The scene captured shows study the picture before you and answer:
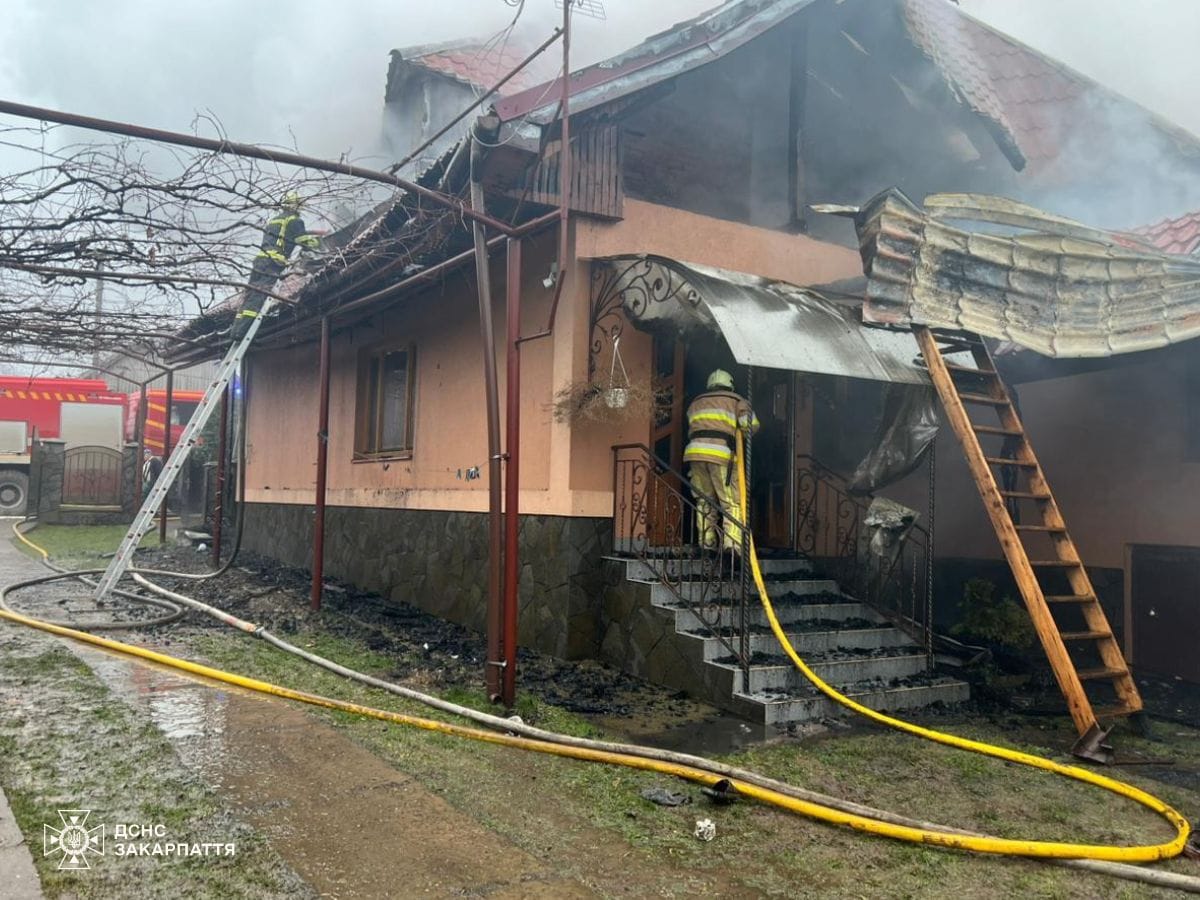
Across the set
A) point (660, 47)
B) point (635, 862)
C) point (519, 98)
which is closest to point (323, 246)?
point (519, 98)

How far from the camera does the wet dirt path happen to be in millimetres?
3166

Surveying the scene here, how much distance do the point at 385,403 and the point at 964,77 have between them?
775 centimetres

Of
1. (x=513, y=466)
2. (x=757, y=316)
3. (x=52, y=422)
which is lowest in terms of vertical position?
(x=513, y=466)

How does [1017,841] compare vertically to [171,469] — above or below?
below

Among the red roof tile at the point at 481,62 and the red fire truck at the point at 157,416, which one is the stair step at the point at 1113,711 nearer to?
the red roof tile at the point at 481,62

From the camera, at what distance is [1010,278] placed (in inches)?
249

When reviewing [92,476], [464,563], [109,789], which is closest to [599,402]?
[464,563]

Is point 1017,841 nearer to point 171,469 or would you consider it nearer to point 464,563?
point 464,563

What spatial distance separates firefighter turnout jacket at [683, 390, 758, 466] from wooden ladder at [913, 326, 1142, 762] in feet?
5.08

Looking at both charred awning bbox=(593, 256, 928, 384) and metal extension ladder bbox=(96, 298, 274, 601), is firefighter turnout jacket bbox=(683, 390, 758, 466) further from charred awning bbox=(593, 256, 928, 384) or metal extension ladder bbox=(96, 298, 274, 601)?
metal extension ladder bbox=(96, 298, 274, 601)

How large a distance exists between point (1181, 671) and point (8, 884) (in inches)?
311

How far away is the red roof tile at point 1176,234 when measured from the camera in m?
7.22

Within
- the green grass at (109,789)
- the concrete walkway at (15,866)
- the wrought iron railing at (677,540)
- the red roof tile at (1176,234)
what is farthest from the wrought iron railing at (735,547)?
the concrete walkway at (15,866)

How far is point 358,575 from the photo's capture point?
35.8 feet
